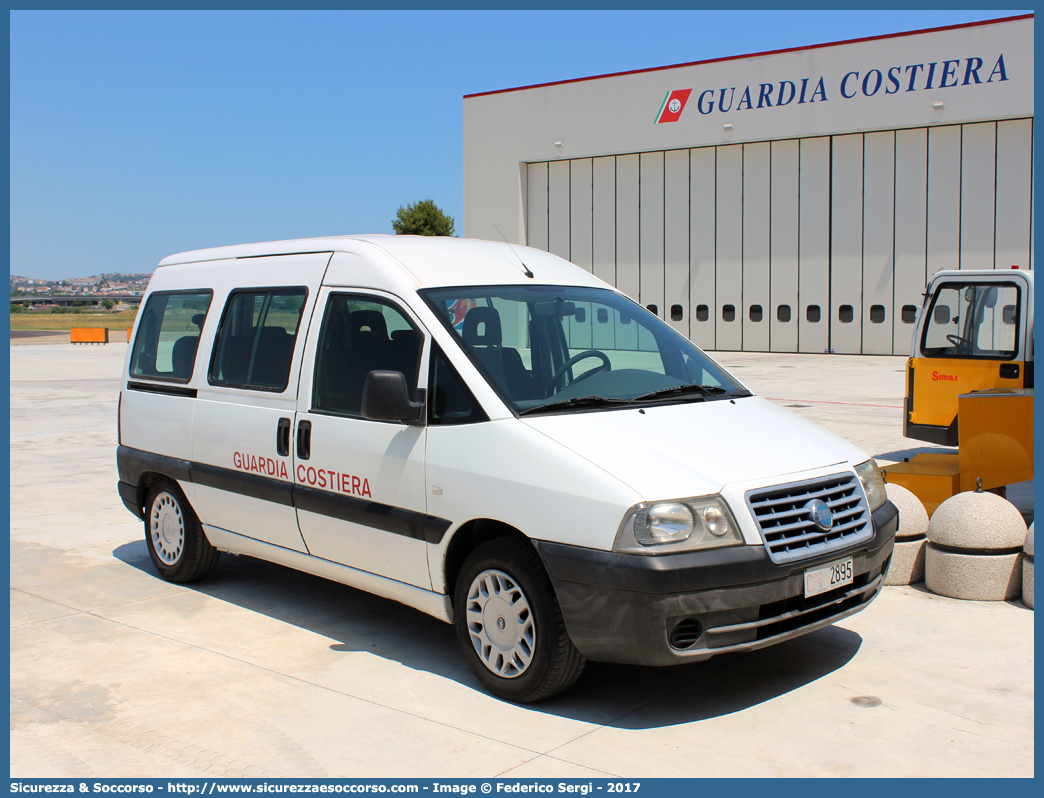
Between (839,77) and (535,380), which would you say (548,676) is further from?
(839,77)

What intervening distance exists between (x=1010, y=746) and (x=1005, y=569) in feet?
7.31

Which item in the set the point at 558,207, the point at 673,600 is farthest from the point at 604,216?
the point at 673,600

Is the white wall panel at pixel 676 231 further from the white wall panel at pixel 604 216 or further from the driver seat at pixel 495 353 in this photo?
the driver seat at pixel 495 353

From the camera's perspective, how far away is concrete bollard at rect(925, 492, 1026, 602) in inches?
240

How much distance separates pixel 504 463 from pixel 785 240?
30.4 m

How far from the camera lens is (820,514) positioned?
14.5ft

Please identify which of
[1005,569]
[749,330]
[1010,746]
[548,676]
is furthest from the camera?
[749,330]

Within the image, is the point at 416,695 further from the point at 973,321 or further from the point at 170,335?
the point at 973,321

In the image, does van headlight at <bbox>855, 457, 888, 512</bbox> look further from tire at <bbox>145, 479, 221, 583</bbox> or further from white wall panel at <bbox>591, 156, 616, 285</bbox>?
white wall panel at <bbox>591, 156, 616, 285</bbox>

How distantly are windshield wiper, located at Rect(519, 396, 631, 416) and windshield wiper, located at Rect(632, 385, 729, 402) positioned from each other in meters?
0.13

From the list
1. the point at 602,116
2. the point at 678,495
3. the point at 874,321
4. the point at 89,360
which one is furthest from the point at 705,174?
the point at 678,495

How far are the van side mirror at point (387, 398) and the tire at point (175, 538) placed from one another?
2.21 metres

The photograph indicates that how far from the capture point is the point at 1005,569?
20.0 ft

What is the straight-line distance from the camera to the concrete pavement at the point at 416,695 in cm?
398
